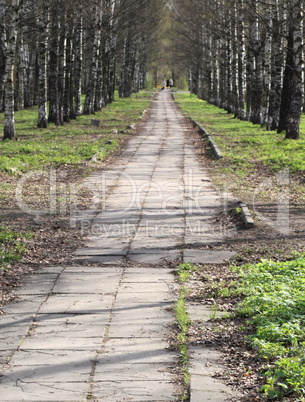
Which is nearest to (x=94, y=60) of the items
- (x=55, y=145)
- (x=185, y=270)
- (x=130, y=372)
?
(x=55, y=145)

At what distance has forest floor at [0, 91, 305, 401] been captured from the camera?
16.5ft

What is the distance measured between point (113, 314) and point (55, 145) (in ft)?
44.8

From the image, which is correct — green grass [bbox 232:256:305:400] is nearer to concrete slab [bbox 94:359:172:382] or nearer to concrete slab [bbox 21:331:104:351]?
concrete slab [bbox 94:359:172:382]

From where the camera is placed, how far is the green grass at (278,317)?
4.39m

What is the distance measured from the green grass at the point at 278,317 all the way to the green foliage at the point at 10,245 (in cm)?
278

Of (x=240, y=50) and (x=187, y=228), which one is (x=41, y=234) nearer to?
(x=187, y=228)

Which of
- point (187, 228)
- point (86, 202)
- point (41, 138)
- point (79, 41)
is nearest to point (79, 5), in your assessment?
point (79, 41)

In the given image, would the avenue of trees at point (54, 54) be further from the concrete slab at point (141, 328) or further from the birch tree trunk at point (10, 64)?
the concrete slab at point (141, 328)

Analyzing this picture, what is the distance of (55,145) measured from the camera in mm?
19078

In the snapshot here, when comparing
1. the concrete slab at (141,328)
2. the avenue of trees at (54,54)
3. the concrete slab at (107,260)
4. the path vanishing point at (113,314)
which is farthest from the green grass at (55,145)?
the concrete slab at (141,328)

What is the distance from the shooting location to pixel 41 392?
14.4 ft

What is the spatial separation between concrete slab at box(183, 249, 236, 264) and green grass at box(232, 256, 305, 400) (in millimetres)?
579

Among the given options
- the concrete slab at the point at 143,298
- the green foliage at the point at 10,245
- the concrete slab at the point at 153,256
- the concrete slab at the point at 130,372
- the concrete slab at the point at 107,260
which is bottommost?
the concrete slab at the point at 130,372

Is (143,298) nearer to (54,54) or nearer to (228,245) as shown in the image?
(228,245)
